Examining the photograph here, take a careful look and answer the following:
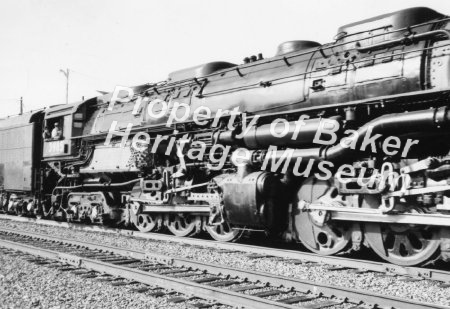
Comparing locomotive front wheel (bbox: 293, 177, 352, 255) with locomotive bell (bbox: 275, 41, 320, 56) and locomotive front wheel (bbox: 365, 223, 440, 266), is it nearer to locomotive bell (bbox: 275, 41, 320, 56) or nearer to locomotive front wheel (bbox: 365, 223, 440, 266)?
locomotive front wheel (bbox: 365, 223, 440, 266)

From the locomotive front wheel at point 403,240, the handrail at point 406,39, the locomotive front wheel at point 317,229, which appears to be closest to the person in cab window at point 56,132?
the locomotive front wheel at point 317,229

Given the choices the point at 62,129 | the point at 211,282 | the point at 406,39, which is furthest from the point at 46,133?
the point at 406,39

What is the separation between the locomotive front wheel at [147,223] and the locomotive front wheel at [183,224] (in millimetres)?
561

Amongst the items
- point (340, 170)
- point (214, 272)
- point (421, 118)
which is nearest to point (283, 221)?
point (340, 170)

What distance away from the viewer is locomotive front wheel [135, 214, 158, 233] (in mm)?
11516

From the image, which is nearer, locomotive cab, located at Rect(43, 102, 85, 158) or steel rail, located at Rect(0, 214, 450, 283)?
steel rail, located at Rect(0, 214, 450, 283)

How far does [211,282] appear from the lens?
627 centimetres

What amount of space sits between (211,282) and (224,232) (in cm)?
358

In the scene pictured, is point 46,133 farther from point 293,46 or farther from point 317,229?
point 317,229

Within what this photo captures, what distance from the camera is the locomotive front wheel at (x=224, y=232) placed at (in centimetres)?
952

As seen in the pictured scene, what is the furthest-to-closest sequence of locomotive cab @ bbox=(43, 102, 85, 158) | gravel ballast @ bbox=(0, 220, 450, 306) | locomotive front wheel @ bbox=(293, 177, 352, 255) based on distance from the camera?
locomotive cab @ bbox=(43, 102, 85, 158), locomotive front wheel @ bbox=(293, 177, 352, 255), gravel ballast @ bbox=(0, 220, 450, 306)

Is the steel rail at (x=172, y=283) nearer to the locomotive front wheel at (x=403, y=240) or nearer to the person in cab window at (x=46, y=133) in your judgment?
the locomotive front wheel at (x=403, y=240)

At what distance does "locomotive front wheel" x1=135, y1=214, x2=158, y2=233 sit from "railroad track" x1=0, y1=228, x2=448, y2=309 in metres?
2.46

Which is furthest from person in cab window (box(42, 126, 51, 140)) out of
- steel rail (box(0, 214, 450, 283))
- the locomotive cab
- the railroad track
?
the railroad track
